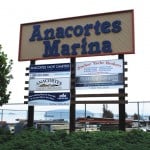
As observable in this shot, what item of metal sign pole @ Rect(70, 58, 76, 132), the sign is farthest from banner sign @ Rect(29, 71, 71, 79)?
metal sign pole @ Rect(70, 58, 76, 132)

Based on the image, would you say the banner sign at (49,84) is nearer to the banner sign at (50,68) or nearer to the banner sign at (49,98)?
the banner sign at (49,98)

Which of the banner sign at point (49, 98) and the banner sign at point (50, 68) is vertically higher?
the banner sign at point (50, 68)

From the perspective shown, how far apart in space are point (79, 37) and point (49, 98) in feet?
11.2

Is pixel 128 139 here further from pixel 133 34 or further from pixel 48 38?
pixel 48 38

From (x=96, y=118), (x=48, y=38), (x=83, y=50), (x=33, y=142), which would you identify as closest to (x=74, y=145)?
(x=33, y=142)

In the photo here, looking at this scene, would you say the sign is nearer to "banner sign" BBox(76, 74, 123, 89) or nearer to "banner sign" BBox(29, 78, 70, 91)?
"banner sign" BBox(29, 78, 70, 91)

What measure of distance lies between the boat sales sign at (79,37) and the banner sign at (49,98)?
1.96m

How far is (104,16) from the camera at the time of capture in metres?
19.9

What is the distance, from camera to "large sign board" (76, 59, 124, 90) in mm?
18781

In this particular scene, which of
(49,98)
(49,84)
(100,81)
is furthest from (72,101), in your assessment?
(100,81)

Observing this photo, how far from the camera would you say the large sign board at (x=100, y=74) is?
1878 cm

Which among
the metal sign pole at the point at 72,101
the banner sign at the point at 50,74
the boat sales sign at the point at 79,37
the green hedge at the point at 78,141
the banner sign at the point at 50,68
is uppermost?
the boat sales sign at the point at 79,37

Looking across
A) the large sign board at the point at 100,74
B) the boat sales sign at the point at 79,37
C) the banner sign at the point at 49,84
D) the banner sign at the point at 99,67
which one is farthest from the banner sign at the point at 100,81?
the boat sales sign at the point at 79,37

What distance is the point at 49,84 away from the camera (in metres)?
20.5
